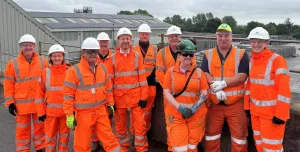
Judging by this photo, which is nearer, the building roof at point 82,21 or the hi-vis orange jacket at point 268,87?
the hi-vis orange jacket at point 268,87

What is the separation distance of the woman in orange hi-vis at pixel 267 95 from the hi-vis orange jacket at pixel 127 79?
1689 millimetres

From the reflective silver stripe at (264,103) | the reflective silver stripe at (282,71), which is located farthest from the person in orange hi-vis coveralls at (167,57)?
the reflective silver stripe at (282,71)

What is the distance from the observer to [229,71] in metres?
3.73

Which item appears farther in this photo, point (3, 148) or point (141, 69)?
point (3, 148)

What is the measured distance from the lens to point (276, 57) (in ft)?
11.2

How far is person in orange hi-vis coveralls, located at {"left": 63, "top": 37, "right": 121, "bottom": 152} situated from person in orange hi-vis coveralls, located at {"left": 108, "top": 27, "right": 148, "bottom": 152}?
47 centimetres

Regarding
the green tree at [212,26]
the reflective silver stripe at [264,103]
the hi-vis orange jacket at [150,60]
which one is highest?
the green tree at [212,26]

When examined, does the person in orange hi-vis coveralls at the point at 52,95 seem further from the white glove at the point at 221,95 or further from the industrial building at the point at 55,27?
the industrial building at the point at 55,27

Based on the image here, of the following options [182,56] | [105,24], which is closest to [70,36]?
[105,24]

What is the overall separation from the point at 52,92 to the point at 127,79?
1179 mm

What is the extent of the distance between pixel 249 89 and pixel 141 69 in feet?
5.62

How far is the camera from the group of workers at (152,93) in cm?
348

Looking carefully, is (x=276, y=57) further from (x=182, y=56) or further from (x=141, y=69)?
(x=141, y=69)

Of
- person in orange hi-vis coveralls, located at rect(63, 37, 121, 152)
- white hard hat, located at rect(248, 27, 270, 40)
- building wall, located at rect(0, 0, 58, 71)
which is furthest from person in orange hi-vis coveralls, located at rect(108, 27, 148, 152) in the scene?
building wall, located at rect(0, 0, 58, 71)
